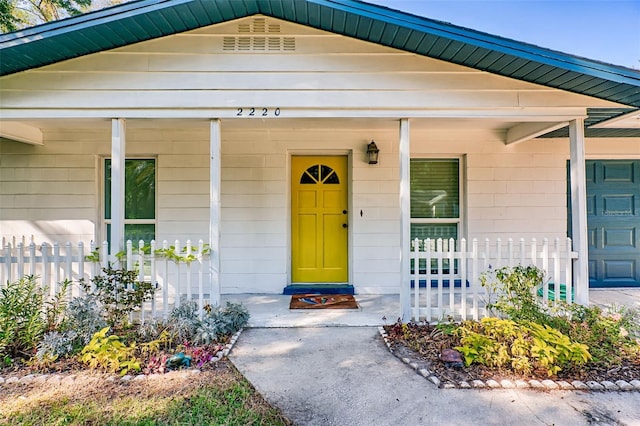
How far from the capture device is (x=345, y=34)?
12.6 feet

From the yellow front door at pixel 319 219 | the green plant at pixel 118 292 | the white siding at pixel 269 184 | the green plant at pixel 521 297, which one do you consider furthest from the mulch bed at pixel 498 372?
the green plant at pixel 118 292

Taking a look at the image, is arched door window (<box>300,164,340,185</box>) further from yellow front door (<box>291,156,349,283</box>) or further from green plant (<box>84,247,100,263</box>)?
green plant (<box>84,247,100,263</box>)

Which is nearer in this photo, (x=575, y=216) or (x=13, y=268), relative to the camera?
(x=13, y=268)

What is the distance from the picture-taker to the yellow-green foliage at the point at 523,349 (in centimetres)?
270

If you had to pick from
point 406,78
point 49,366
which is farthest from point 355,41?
point 49,366

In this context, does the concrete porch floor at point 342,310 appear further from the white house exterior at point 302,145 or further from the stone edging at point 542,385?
the stone edging at point 542,385

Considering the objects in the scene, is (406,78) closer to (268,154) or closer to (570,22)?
(268,154)

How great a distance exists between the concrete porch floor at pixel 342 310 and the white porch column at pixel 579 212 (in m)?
0.39

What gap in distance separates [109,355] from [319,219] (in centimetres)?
327

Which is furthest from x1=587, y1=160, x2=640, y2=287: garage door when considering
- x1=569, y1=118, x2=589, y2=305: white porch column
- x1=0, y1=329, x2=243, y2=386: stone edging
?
x1=0, y1=329, x2=243, y2=386: stone edging

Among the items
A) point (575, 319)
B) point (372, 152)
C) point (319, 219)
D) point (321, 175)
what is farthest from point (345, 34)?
point (575, 319)

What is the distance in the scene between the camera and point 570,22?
9523mm

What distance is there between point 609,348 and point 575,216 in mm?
1508

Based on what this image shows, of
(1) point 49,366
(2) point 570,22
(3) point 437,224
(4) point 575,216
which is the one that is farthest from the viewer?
(2) point 570,22
